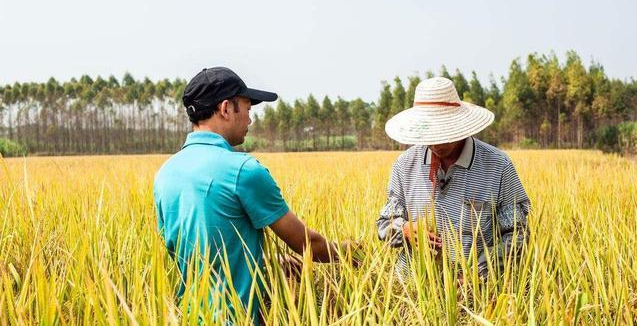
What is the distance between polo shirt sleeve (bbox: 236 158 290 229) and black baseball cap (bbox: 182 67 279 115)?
27 cm

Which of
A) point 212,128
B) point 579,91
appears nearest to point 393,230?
point 212,128

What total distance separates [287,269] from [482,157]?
82cm

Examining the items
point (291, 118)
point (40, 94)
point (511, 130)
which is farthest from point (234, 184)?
point (40, 94)

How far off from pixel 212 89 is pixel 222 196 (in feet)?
1.16

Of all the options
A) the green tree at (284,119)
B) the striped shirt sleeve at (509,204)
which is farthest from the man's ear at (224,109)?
the green tree at (284,119)

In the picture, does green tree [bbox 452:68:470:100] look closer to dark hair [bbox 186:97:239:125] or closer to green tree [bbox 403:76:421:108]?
green tree [bbox 403:76:421:108]

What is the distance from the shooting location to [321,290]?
1.90 meters

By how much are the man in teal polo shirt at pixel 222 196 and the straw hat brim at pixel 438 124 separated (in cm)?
50

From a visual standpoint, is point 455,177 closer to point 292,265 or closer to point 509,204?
point 509,204

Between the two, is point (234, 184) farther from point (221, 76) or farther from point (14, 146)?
point (14, 146)

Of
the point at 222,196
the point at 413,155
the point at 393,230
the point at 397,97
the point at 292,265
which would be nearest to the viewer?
the point at 222,196

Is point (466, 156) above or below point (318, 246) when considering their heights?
above

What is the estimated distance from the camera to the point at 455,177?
6.79 feet

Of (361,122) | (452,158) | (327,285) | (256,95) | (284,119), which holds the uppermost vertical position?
(284,119)
